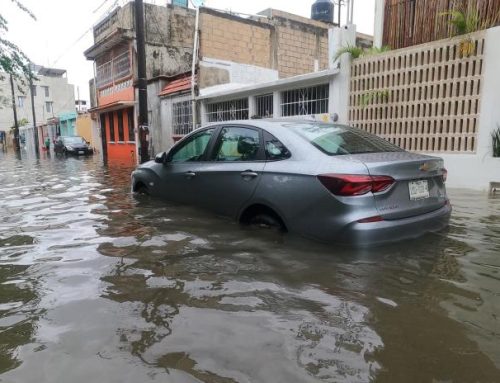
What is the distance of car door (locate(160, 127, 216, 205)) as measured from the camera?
193 inches

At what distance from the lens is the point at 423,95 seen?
7.45 m

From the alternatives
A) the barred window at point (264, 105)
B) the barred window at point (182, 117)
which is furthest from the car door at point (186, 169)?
the barred window at point (182, 117)

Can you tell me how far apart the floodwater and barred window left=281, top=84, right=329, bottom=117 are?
543cm

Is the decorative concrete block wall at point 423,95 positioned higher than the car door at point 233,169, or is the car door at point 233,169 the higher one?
the decorative concrete block wall at point 423,95

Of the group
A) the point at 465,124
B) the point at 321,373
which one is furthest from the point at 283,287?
the point at 465,124

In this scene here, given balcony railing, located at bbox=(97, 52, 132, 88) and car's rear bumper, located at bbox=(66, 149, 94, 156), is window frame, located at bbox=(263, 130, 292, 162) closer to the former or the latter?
balcony railing, located at bbox=(97, 52, 132, 88)

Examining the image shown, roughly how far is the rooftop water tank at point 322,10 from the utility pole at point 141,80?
12350 millimetres

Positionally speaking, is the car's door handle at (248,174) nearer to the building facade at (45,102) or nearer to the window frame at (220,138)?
the window frame at (220,138)

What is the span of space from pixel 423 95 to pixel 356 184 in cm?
519

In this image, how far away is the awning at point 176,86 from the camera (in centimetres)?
1457

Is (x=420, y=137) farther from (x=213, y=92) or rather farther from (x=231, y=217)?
(x=213, y=92)

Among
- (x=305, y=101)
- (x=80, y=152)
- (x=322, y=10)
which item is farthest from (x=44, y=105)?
(x=305, y=101)

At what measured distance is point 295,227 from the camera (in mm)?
3627

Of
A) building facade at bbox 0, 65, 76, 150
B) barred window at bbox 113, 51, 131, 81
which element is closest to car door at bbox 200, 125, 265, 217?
barred window at bbox 113, 51, 131, 81
